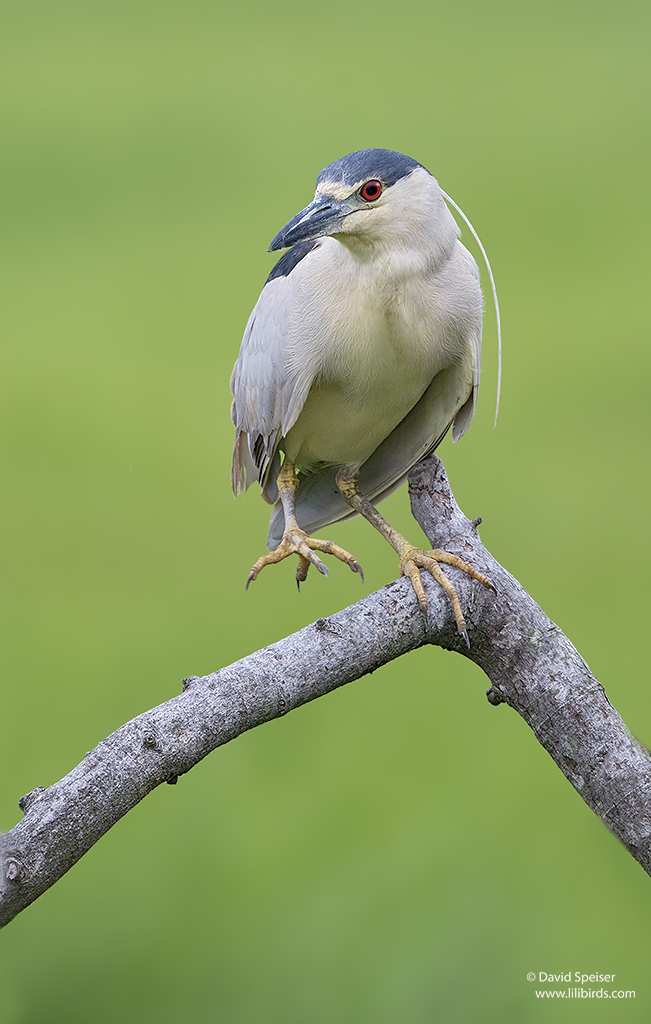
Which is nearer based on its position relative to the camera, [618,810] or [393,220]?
[618,810]

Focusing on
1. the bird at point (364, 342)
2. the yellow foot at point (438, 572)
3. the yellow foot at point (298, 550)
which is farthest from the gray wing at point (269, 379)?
the yellow foot at point (438, 572)

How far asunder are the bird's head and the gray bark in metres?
0.34

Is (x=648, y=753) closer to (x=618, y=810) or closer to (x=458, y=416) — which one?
(x=618, y=810)

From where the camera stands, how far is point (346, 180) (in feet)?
4.25

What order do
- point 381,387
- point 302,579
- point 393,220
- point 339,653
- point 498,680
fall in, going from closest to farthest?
point 339,653 < point 498,680 < point 393,220 < point 381,387 < point 302,579

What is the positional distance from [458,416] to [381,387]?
22 centimetres

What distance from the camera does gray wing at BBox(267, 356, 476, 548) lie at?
1540 millimetres

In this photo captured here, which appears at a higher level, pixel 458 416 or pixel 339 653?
pixel 458 416

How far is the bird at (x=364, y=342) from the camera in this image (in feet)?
4.31

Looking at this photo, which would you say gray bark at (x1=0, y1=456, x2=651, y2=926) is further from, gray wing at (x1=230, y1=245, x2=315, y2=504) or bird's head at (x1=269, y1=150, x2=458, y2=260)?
bird's head at (x1=269, y1=150, x2=458, y2=260)

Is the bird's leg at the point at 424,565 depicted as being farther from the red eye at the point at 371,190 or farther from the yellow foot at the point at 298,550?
the red eye at the point at 371,190

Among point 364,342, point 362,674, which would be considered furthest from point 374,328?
point 362,674

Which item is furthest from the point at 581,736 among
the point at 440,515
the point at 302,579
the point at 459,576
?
the point at 302,579

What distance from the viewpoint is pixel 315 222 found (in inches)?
50.2
